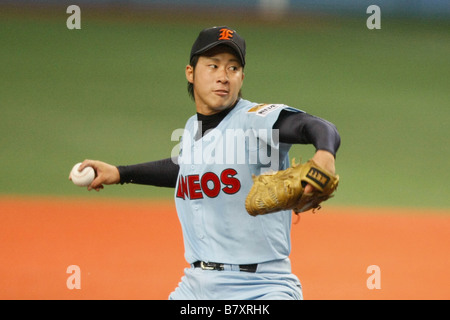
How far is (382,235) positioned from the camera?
6992mm

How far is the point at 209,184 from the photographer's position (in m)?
3.16

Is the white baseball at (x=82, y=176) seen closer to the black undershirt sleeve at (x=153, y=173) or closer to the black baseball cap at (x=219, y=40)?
the black undershirt sleeve at (x=153, y=173)

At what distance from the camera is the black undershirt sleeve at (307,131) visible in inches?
102

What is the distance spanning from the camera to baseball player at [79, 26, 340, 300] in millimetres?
3049

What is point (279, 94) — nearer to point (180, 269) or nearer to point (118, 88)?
point (118, 88)

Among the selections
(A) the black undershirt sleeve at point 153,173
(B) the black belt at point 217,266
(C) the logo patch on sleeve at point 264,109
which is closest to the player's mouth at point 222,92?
(C) the logo patch on sleeve at point 264,109

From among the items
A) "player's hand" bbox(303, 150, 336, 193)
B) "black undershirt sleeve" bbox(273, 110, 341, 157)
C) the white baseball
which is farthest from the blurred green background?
"player's hand" bbox(303, 150, 336, 193)

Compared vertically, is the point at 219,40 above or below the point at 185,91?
below

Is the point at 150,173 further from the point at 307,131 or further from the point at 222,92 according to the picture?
the point at 307,131

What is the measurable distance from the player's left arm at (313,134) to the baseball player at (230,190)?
1 centimetres

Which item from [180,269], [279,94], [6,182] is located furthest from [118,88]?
[180,269]

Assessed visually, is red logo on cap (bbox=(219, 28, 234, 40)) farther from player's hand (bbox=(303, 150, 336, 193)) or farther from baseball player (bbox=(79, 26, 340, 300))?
player's hand (bbox=(303, 150, 336, 193))

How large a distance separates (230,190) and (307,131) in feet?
1.83

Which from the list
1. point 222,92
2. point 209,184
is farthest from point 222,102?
point 209,184
